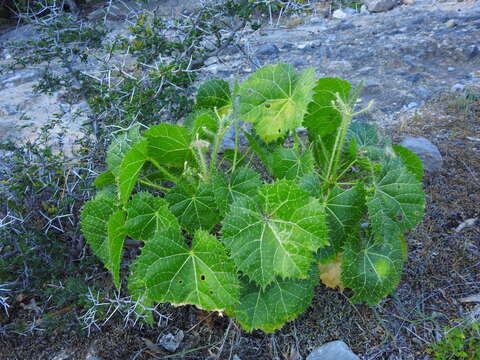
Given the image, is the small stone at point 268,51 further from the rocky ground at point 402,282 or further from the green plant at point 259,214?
the green plant at point 259,214

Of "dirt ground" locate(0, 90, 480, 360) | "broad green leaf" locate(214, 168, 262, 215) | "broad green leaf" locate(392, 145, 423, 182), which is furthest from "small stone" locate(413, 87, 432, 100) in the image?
"broad green leaf" locate(214, 168, 262, 215)

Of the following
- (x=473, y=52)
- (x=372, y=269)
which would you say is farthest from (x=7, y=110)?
(x=473, y=52)

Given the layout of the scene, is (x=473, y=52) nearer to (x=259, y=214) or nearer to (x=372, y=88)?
(x=372, y=88)

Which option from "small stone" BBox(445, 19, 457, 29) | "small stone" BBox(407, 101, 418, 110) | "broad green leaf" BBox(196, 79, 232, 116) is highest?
"broad green leaf" BBox(196, 79, 232, 116)

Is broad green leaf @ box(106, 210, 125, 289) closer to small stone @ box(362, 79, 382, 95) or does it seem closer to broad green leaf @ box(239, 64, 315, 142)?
broad green leaf @ box(239, 64, 315, 142)

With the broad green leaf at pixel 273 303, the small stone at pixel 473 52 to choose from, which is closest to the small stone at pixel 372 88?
the small stone at pixel 473 52

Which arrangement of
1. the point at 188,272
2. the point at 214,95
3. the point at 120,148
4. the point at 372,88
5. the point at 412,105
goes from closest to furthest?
the point at 188,272
the point at 120,148
the point at 214,95
the point at 412,105
the point at 372,88

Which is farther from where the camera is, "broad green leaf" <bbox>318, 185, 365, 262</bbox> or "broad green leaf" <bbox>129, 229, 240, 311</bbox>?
"broad green leaf" <bbox>318, 185, 365, 262</bbox>
